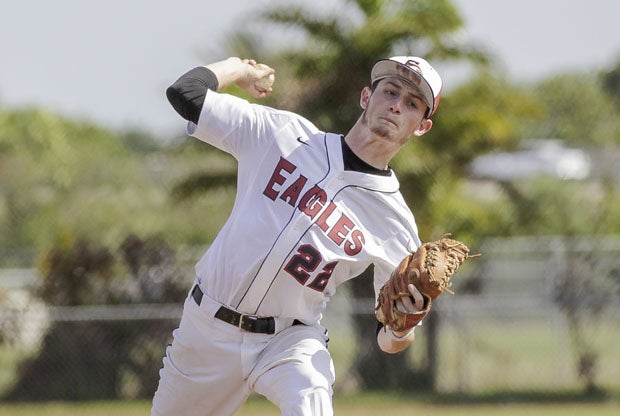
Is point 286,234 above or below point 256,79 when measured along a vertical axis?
below

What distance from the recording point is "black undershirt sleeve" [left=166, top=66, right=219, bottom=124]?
457cm

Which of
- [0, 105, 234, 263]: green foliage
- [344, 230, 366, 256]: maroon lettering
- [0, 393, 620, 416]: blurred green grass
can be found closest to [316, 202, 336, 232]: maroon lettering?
[344, 230, 366, 256]: maroon lettering

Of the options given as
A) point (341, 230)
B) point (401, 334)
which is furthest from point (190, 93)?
point (401, 334)

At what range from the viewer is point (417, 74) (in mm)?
4664

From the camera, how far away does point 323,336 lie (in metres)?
4.84

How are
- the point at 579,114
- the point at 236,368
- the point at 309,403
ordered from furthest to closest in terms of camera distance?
the point at 579,114 → the point at 236,368 → the point at 309,403

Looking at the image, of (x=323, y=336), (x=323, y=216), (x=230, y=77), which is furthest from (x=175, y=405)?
(x=230, y=77)

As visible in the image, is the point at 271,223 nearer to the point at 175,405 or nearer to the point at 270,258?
the point at 270,258

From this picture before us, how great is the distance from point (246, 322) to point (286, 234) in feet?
1.24

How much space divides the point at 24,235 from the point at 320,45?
433cm

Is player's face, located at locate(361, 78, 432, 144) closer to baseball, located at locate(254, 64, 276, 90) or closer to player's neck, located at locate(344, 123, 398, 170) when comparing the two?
player's neck, located at locate(344, 123, 398, 170)

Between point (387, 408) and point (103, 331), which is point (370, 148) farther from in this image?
point (103, 331)

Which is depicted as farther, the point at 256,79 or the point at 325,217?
the point at 256,79

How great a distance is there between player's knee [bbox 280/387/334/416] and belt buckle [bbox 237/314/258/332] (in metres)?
0.32
